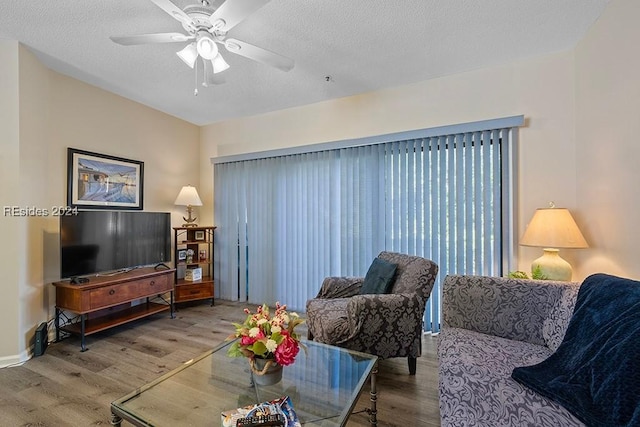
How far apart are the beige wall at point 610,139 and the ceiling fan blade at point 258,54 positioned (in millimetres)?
2113

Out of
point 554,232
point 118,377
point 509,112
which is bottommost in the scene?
point 118,377

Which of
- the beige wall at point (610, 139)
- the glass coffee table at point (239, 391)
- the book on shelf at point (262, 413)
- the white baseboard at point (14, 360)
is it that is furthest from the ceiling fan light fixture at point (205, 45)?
the white baseboard at point (14, 360)

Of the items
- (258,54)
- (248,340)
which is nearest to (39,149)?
(258,54)

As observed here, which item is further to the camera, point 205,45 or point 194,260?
point 194,260

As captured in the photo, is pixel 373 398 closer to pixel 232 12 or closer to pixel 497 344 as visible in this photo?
pixel 497 344

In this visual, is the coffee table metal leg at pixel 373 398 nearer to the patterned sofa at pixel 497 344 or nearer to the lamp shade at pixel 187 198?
the patterned sofa at pixel 497 344

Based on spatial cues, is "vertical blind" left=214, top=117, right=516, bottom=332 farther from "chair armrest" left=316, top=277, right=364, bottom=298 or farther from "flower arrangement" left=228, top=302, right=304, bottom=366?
"flower arrangement" left=228, top=302, right=304, bottom=366

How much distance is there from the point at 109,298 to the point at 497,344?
3.22 meters

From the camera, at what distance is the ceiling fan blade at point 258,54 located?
1.83 m

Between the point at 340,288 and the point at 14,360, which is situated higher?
the point at 340,288

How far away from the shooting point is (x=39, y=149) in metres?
2.55

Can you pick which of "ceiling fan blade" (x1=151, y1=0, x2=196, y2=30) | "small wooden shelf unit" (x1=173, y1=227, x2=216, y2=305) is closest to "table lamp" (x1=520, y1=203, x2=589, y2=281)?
"ceiling fan blade" (x1=151, y1=0, x2=196, y2=30)

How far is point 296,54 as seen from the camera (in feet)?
7.99

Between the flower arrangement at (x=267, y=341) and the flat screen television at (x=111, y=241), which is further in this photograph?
the flat screen television at (x=111, y=241)
